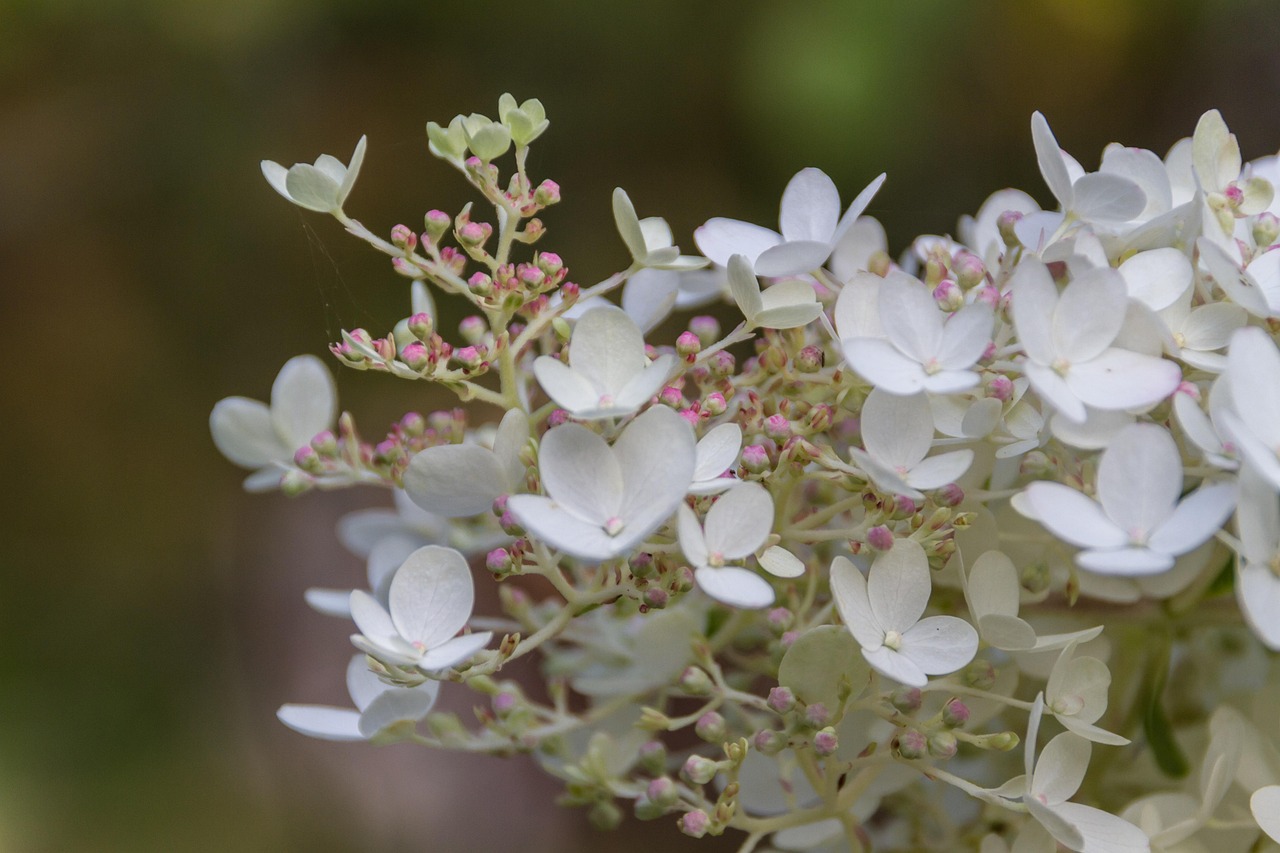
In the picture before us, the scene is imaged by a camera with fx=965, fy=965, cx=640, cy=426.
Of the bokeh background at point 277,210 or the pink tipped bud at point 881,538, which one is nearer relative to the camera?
the pink tipped bud at point 881,538

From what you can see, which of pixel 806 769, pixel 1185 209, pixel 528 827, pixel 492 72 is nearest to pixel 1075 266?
pixel 1185 209

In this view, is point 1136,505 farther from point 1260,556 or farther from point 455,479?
point 455,479

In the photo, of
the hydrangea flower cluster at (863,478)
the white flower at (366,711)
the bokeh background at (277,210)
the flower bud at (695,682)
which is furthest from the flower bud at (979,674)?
the bokeh background at (277,210)

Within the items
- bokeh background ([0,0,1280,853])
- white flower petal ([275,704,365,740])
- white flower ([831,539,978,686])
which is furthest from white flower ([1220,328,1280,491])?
bokeh background ([0,0,1280,853])

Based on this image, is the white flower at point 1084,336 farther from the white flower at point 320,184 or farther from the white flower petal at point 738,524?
the white flower at point 320,184

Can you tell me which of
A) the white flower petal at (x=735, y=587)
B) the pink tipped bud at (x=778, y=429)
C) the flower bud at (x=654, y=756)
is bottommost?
the flower bud at (x=654, y=756)

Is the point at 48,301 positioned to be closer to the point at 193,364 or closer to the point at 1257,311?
the point at 193,364

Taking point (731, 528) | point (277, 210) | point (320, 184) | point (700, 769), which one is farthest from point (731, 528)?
point (277, 210)
